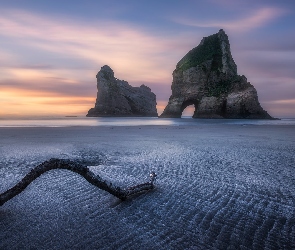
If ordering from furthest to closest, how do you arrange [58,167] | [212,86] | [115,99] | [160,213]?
[115,99], [212,86], [160,213], [58,167]

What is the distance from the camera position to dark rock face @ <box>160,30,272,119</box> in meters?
69.9

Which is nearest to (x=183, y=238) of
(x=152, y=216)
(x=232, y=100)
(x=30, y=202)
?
(x=152, y=216)

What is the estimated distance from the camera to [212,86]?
8012 cm

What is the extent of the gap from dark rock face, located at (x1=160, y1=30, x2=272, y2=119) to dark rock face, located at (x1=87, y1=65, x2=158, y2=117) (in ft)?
203

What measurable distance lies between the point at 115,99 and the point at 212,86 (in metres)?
79.6

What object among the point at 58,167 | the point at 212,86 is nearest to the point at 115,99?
the point at 212,86

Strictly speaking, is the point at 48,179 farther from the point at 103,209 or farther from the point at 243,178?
the point at 243,178

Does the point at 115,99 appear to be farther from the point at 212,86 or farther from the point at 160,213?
the point at 160,213

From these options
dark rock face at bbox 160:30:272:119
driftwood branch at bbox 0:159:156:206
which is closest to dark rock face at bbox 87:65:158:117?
dark rock face at bbox 160:30:272:119

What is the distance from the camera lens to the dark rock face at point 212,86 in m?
69.9

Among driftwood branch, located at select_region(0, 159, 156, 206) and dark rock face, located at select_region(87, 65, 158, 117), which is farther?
dark rock face, located at select_region(87, 65, 158, 117)

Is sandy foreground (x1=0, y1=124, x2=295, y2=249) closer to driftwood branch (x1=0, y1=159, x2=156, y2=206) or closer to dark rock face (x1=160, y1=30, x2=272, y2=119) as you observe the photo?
driftwood branch (x1=0, y1=159, x2=156, y2=206)

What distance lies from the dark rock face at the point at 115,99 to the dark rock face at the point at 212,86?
6193 centimetres

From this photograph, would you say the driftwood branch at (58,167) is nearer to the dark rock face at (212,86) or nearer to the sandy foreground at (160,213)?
the sandy foreground at (160,213)
